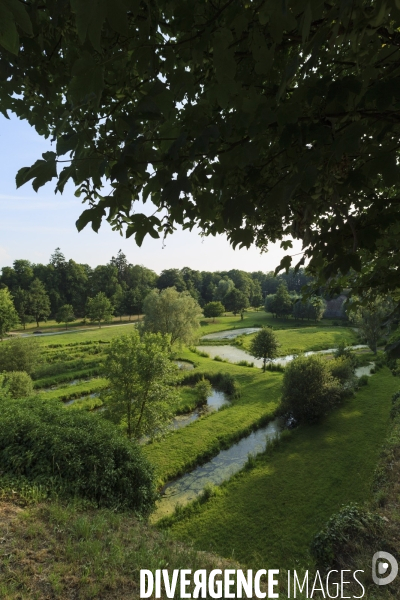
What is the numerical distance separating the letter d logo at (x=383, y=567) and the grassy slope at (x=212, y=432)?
6754 mm

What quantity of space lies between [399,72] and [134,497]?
9.21 meters

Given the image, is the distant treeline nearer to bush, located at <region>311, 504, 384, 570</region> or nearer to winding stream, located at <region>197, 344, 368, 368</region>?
winding stream, located at <region>197, 344, 368, 368</region>

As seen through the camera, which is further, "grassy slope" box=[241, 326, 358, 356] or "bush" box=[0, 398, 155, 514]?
"grassy slope" box=[241, 326, 358, 356]

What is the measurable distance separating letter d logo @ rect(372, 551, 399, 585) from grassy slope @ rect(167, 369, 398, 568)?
234cm

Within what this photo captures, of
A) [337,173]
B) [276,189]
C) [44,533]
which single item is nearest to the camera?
[276,189]

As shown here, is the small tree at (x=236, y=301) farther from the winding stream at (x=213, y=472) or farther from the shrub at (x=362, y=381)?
the winding stream at (x=213, y=472)

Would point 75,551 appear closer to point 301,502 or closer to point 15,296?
point 301,502

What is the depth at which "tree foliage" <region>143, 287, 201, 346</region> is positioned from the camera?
31.4 m

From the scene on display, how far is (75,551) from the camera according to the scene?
174 inches

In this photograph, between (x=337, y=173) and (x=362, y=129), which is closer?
(x=362, y=129)

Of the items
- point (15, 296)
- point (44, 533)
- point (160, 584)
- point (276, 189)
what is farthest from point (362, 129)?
point (15, 296)

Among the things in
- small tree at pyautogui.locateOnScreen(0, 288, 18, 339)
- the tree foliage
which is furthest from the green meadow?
small tree at pyautogui.locateOnScreen(0, 288, 18, 339)

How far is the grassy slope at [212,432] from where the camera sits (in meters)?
12.8

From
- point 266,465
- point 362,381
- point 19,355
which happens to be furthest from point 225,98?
point 19,355
